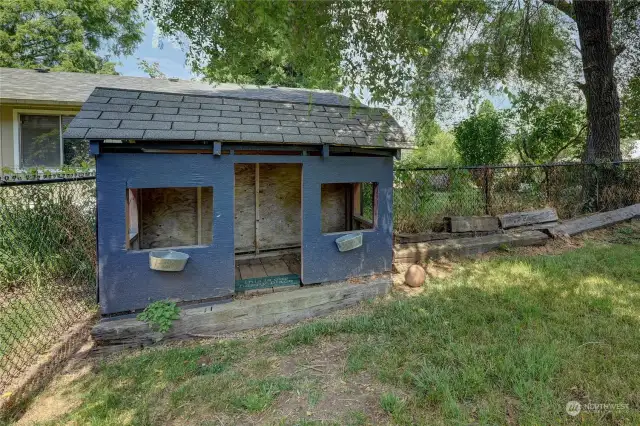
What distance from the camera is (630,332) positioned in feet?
9.78

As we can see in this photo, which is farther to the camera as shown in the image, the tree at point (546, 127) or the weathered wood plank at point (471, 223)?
the tree at point (546, 127)

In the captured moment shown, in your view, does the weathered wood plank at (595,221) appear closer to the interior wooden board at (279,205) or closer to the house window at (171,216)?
the interior wooden board at (279,205)

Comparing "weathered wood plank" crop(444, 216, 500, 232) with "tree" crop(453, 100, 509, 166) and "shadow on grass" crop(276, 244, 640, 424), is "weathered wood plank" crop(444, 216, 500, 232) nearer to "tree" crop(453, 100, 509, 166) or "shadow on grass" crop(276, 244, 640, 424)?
"shadow on grass" crop(276, 244, 640, 424)

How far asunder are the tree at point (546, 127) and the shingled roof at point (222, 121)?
9379 mm

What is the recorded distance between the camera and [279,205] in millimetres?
5602

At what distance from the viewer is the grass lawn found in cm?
224

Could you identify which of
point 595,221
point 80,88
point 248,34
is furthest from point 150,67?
point 595,221

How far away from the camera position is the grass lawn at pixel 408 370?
2.24 metres

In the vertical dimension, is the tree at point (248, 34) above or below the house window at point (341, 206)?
above

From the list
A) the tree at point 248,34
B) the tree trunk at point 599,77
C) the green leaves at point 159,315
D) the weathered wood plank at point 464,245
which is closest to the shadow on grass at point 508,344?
the weathered wood plank at point 464,245

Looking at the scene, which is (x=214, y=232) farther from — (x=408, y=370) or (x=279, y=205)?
(x=408, y=370)

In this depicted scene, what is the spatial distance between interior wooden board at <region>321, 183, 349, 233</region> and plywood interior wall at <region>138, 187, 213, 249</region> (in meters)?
1.94

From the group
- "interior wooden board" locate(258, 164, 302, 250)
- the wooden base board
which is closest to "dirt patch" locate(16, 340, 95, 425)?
the wooden base board

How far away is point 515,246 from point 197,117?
5.75 meters
